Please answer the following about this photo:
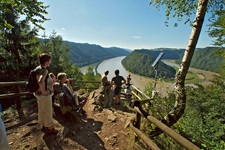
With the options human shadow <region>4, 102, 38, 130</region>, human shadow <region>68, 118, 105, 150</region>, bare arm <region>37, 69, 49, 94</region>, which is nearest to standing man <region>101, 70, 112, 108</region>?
human shadow <region>68, 118, 105, 150</region>

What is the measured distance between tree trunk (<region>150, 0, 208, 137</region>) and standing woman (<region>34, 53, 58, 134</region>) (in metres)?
2.53

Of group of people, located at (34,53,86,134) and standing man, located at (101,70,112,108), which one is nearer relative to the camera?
group of people, located at (34,53,86,134)

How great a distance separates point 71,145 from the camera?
326 centimetres

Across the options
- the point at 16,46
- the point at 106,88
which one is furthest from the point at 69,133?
the point at 16,46

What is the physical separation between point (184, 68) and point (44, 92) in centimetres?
333

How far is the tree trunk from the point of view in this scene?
3324 mm

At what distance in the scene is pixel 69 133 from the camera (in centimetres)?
365

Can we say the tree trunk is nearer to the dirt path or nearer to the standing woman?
the dirt path

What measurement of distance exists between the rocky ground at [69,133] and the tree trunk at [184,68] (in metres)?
1.03

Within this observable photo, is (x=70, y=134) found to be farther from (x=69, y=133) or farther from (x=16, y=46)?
(x=16, y=46)

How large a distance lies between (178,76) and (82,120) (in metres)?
3.23

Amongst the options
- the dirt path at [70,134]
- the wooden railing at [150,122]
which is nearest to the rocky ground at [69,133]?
the dirt path at [70,134]

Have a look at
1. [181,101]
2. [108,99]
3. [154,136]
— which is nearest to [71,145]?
[154,136]

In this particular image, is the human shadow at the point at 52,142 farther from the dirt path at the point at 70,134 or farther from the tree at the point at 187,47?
the tree at the point at 187,47
